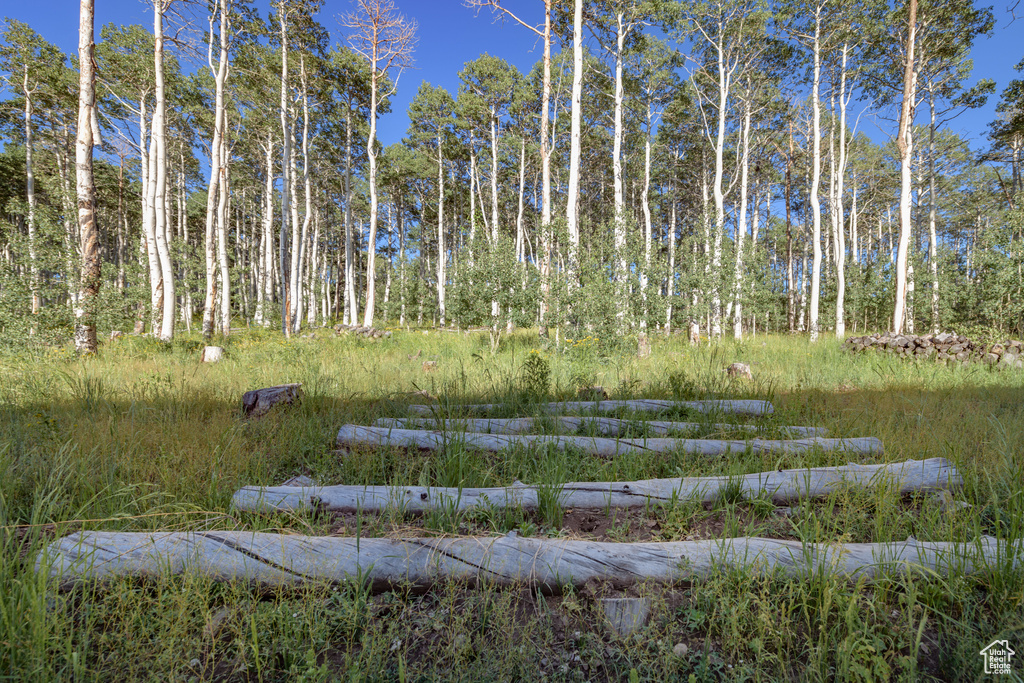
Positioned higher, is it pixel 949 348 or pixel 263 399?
pixel 949 348

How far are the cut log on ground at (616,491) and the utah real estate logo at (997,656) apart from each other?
857mm

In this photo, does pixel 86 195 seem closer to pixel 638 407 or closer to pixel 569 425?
pixel 569 425

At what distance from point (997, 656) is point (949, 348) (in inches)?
409

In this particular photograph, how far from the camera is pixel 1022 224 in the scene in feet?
34.9

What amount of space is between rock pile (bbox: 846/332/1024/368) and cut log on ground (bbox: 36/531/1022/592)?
30.2 ft

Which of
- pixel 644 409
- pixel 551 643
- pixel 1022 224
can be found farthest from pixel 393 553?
pixel 1022 224

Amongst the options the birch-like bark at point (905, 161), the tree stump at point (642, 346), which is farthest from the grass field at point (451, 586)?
the birch-like bark at point (905, 161)

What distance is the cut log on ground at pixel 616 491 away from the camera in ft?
7.36

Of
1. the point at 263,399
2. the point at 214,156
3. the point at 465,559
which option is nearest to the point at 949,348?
the point at 465,559

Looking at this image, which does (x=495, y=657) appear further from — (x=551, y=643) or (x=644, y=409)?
(x=644, y=409)

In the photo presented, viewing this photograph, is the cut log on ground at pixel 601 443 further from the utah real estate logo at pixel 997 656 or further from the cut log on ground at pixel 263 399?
the utah real estate logo at pixel 997 656

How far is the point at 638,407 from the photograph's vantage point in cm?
423

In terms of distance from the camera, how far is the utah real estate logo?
1321mm

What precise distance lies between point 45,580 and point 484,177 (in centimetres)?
2766
